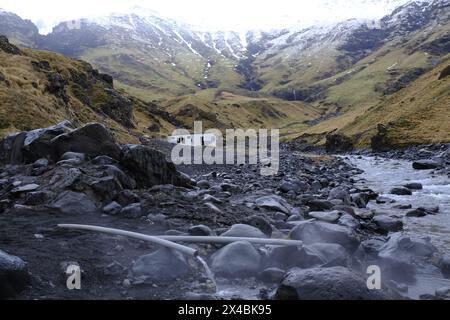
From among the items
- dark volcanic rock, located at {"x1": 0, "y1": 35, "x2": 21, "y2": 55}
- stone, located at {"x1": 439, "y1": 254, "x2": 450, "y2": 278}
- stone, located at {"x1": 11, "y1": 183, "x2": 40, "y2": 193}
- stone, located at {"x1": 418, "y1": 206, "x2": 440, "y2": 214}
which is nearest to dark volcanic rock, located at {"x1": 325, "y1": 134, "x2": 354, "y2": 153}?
dark volcanic rock, located at {"x1": 0, "y1": 35, "x2": 21, "y2": 55}

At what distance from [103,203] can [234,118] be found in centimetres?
13693

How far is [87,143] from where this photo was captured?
17.2m

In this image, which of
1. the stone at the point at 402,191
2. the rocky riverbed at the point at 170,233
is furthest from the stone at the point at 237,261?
the stone at the point at 402,191

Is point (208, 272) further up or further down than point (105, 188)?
further down

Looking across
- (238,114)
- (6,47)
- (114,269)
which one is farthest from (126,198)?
(238,114)

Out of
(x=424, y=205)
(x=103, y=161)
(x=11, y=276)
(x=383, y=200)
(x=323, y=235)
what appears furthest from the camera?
(x=383, y=200)

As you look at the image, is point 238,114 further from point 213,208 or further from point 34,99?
point 213,208

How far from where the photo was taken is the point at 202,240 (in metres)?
9.52

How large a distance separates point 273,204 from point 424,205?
21.4ft

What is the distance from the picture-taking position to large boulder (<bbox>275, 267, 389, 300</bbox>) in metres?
6.47

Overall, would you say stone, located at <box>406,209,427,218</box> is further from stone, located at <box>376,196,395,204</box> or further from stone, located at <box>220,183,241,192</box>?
stone, located at <box>220,183,241,192</box>

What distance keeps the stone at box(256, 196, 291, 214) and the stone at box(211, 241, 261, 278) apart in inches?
204

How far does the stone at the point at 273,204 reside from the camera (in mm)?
14000

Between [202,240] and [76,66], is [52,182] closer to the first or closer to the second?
[202,240]
